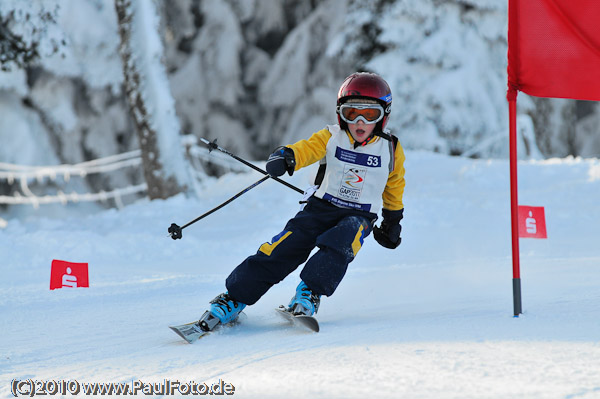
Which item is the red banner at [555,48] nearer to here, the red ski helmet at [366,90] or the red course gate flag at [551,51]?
the red course gate flag at [551,51]

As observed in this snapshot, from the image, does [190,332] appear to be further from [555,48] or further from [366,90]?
[555,48]

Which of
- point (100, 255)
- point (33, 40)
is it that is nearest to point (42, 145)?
point (33, 40)

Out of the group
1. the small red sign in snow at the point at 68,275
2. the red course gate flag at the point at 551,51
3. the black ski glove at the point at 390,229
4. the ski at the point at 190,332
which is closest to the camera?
the ski at the point at 190,332

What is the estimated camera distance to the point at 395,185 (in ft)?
12.8

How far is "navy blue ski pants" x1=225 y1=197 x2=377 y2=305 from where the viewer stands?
3527 millimetres

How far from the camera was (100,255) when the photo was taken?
6.55 metres

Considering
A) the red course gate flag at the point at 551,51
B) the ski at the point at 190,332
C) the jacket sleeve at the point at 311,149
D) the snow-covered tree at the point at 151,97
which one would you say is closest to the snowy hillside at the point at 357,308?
the ski at the point at 190,332

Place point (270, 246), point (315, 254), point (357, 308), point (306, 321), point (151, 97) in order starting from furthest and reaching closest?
1. point (151, 97)
2. point (357, 308)
3. point (270, 246)
4. point (315, 254)
5. point (306, 321)

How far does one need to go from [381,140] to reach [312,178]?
434 millimetres

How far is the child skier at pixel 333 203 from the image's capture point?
354 cm

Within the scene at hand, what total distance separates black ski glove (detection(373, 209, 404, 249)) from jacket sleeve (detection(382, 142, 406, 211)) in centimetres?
3

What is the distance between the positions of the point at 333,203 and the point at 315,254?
32 cm

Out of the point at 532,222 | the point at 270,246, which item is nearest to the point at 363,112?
the point at 270,246

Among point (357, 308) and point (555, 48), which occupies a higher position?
point (555, 48)
